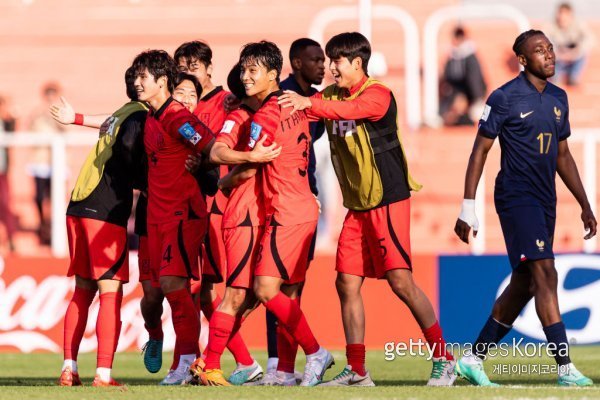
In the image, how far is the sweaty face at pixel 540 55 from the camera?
7.61 metres

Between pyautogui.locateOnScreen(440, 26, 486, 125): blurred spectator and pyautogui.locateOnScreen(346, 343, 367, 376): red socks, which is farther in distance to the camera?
pyautogui.locateOnScreen(440, 26, 486, 125): blurred spectator

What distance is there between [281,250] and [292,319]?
438 mm

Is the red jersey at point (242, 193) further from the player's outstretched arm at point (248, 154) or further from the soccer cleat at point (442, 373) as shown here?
the soccer cleat at point (442, 373)

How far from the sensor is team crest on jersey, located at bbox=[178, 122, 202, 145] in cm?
757

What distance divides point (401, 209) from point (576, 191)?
1.10 metres

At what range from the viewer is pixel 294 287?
776 centimetres

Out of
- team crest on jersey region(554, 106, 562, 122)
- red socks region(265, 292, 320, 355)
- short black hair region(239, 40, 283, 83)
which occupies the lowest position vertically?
red socks region(265, 292, 320, 355)

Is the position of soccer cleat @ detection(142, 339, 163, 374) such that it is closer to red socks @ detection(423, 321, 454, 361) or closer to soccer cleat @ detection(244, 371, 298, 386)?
soccer cleat @ detection(244, 371, 298, 386)

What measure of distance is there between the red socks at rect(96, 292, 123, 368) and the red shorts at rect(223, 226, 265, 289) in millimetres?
763

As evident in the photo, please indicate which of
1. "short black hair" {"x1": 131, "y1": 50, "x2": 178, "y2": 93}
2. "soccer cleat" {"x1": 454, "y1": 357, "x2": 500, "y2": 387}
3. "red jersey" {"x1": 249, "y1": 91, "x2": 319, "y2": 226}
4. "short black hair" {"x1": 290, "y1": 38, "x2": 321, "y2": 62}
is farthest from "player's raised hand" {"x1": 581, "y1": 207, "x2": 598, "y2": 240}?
"short black hair" {"x1": 131, "y1": 50, "x2": 178, "y2": 93}

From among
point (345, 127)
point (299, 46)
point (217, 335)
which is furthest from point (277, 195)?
point (299, 46)

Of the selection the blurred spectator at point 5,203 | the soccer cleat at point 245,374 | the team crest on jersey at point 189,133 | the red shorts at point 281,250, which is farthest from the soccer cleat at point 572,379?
the blurred spectator at point 5,203

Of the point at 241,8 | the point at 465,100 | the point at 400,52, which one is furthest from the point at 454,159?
the point at 241,8

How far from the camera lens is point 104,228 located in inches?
A: 304
